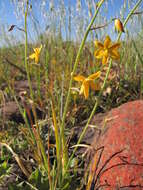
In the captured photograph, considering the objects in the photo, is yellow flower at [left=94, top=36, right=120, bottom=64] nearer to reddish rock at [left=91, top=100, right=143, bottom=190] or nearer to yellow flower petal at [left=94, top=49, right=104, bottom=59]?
yellow flower petal at [left=94, top=49, right=104, bottom=59]

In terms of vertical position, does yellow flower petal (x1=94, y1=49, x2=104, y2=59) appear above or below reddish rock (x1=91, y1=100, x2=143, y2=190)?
above

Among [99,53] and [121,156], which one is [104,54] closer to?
[99,53]

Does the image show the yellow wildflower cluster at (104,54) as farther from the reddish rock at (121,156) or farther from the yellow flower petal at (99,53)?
the reddish rock at (121,156)

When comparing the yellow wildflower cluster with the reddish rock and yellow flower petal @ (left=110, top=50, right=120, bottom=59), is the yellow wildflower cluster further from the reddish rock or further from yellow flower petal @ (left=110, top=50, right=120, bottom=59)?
the reddish rock

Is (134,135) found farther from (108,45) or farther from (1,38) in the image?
(1,38)

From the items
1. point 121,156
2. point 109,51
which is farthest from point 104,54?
point 121,156

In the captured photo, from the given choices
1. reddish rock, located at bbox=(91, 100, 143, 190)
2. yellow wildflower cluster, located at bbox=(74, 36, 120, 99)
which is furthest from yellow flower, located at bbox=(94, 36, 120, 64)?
reddish rock, located at bbox=(91, 100, 143, 190)

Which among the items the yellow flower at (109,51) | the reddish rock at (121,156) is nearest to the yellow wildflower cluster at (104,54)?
the yellow flower at (109,51)

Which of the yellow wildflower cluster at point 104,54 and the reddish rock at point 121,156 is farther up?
the yellow wildflower cluster at point 104,54

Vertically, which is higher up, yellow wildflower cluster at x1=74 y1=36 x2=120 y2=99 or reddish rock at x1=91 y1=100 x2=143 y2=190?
yellow wildflower cluster at x1=74 y1=36 x2=120 y2=99
